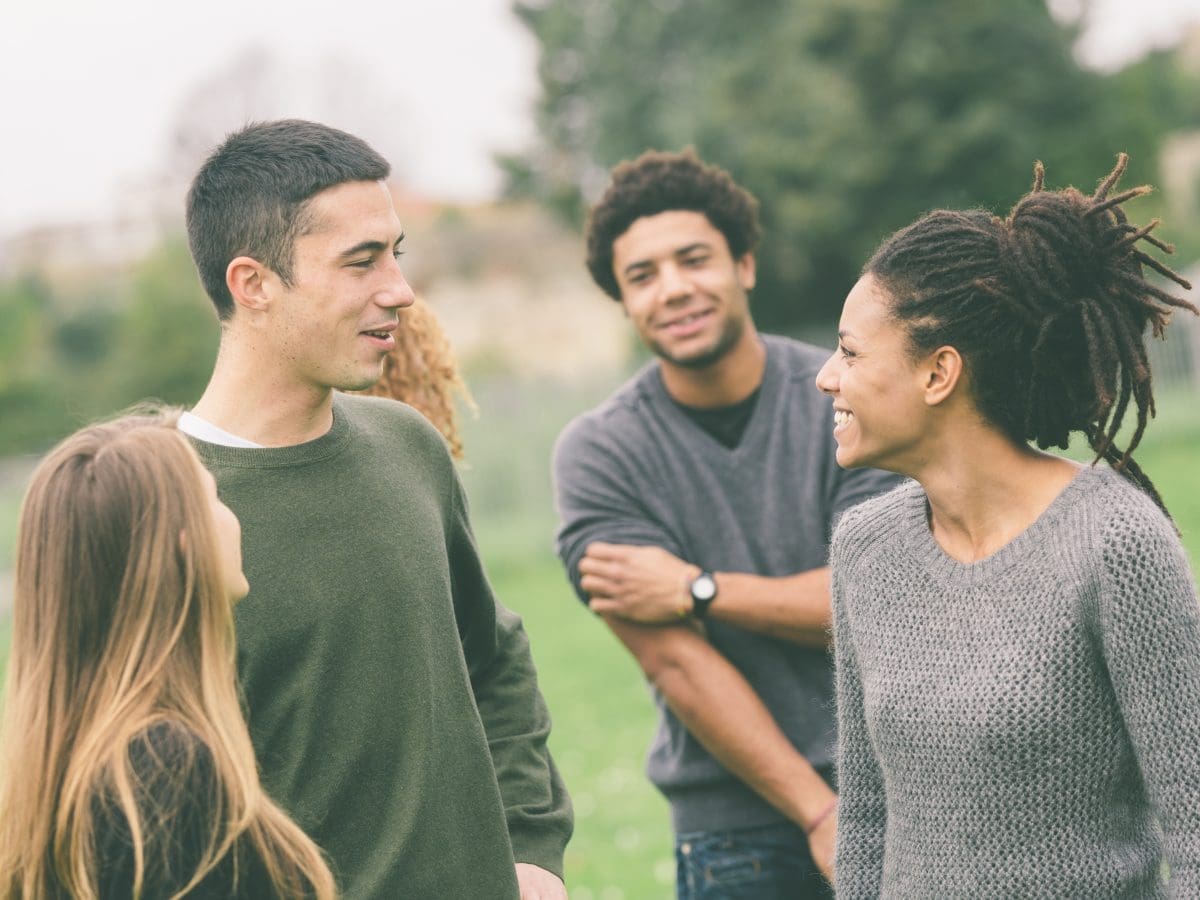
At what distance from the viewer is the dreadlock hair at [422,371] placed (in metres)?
3.96

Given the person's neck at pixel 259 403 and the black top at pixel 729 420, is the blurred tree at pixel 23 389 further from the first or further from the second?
the person's neck at pixel 259 403

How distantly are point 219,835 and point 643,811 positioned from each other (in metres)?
6.35

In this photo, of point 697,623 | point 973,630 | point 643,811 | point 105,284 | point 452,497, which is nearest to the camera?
point 973,630

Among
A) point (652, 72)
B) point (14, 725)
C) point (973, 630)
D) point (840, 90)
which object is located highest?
point (652, 72)

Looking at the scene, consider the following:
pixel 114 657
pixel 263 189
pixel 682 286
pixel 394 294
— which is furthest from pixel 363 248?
pixel 682 286

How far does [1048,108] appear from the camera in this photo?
3319 centimetres

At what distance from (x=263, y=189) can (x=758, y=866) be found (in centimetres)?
218

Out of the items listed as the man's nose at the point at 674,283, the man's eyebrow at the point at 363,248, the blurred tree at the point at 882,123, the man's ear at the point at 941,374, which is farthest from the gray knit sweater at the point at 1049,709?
the blurred tree at the point at 882,123

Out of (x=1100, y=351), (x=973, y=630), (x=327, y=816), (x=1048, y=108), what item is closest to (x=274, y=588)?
(x=327, y=816)

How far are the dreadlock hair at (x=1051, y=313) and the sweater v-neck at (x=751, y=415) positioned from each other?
4.25 feet

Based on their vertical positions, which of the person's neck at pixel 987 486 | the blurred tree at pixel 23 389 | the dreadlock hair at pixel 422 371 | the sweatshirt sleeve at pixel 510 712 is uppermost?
the blurred tree at pixel 23 389

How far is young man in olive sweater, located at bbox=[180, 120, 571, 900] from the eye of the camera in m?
2.88

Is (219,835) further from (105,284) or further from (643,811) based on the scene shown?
(105,284)

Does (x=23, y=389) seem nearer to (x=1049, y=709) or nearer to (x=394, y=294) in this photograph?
(x=394, y=294)
